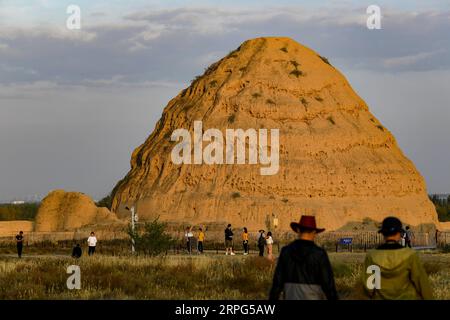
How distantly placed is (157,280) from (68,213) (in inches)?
1725

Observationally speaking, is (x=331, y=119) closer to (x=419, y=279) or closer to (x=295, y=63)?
(x=295, y=63)

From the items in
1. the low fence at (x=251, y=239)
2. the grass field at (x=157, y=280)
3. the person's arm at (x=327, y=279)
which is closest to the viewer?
the person's arm at (x=327, y=279)

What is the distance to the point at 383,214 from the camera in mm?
61281

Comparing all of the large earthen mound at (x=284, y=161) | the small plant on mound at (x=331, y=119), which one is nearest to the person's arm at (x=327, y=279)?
the large earthen mound at (x=284, y=161)

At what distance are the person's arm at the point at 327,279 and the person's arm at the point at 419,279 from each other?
90 cm

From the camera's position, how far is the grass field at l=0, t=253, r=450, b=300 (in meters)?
20.4

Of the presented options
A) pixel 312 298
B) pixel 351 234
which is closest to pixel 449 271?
pixel 312 298

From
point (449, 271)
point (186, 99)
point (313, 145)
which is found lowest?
point (449, 271)

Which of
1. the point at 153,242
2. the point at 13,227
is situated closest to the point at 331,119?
the point at 13,227

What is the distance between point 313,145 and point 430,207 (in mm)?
10418

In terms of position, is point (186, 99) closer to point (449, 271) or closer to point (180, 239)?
point (180, 239)

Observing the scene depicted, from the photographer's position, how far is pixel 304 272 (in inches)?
402

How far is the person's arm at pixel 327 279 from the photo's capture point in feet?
33.1

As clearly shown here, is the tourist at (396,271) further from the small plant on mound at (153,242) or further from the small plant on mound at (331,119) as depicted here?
the small plant on mound at (331,119)
